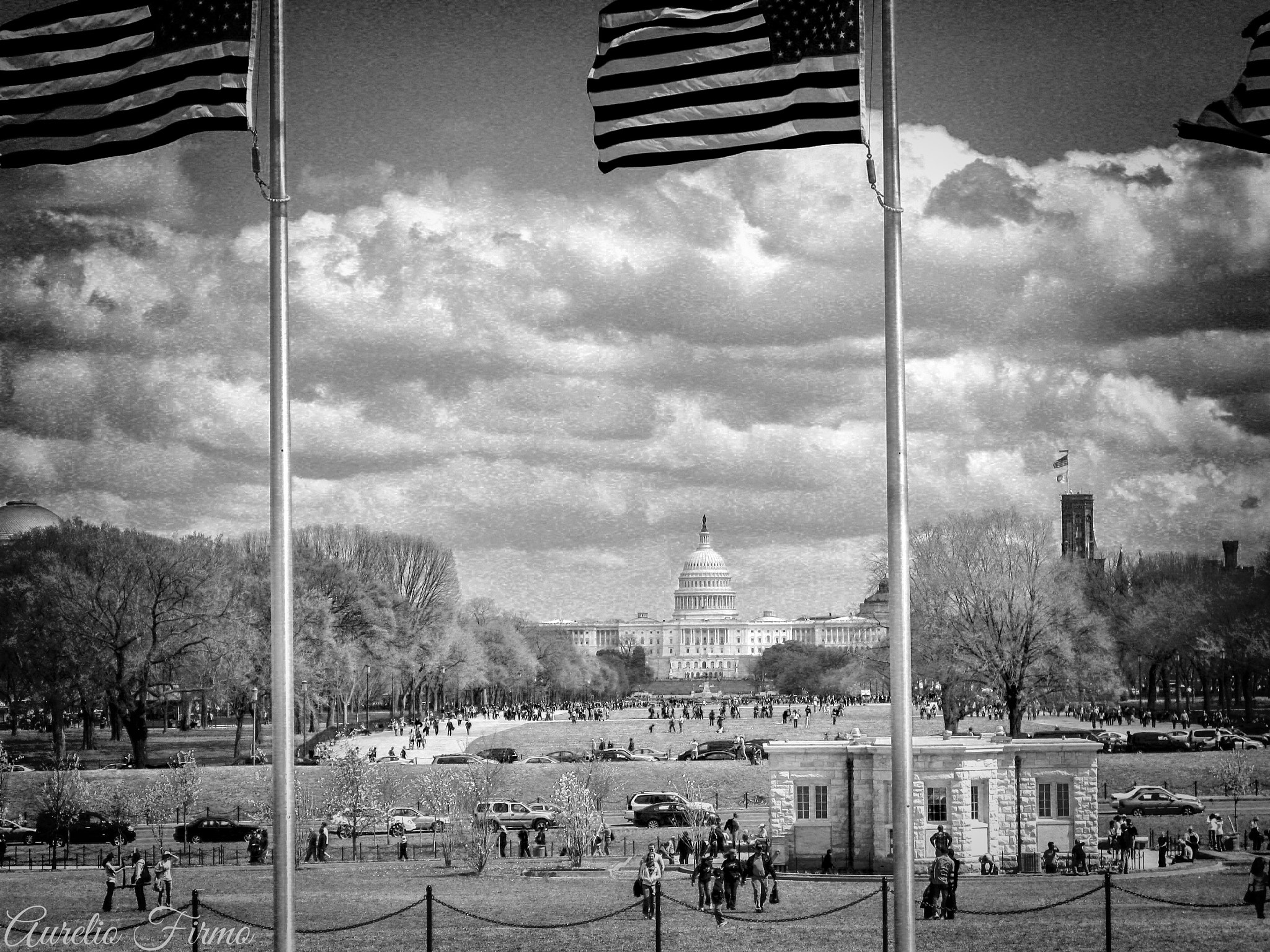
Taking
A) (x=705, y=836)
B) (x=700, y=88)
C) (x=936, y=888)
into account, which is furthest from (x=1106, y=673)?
(x=700, y=88)

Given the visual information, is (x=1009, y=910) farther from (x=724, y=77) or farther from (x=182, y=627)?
(x=182, y=627)

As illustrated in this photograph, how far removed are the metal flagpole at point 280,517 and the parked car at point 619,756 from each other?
210 feet

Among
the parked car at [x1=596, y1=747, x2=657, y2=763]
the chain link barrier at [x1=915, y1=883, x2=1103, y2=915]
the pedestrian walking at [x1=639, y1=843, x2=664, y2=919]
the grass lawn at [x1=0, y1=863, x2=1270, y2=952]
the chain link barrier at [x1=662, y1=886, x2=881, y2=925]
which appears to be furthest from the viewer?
the parked car at [x1=596, y1=747, x2=657, y2=763]

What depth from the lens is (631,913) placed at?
37469 mm

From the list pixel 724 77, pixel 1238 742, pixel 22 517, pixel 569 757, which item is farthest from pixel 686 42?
pixel 22 517

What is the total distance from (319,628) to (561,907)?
5643 cm

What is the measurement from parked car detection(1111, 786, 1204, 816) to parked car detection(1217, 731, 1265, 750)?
574 inches

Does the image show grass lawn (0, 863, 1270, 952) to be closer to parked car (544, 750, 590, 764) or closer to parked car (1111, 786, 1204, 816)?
parked car (1111, 786, 1204, 816)

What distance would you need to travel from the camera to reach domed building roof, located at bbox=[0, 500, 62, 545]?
383ft

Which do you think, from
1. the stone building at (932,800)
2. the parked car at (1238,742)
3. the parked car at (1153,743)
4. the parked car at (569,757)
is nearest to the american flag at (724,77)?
the stone building at (932,800)

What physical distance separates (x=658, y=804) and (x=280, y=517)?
46664mm

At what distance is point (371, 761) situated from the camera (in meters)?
77.5

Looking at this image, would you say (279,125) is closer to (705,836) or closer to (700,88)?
(700,88)

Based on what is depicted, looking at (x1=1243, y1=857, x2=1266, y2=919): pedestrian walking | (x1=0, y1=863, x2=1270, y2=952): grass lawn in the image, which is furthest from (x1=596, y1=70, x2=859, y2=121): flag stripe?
(x1=1243, y1=857, x2=1266, y2=919): pedestrian walking
